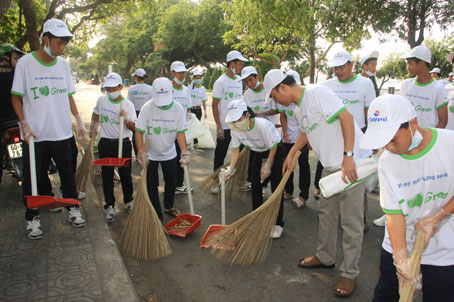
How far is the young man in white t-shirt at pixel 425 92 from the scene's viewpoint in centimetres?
371

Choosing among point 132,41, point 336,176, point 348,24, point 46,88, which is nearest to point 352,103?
point 336,176

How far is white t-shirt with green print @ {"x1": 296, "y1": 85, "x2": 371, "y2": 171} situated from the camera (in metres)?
2.60

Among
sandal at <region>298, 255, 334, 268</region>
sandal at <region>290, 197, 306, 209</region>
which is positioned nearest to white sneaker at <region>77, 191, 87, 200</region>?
sandal at <region>290, 197, 306, 209</region>

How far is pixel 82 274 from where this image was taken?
2809 millimetres

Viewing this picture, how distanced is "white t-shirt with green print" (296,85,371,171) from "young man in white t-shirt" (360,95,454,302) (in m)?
0.84

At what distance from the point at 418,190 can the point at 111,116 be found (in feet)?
11.6

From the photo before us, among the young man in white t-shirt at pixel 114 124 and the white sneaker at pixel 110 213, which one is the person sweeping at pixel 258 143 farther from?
the white sneaker at pixel 110 213

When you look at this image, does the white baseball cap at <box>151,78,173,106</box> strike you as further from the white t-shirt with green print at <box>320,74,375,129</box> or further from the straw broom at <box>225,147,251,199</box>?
the white t-shirt with green print at <box>320,74,375,129</box>

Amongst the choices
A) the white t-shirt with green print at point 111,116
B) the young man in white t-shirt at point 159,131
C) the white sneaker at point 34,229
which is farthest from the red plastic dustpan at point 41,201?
the white t-shirt with green print at point 111,116

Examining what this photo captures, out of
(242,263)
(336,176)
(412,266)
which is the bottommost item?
(242,263)

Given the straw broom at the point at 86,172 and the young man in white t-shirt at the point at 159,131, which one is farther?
the straw broom at the point at 86,172

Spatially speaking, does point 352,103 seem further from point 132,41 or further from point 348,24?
point 132,41

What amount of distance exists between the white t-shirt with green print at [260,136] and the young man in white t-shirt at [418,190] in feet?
5.79

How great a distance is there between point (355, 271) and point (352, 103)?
6.25 feet
